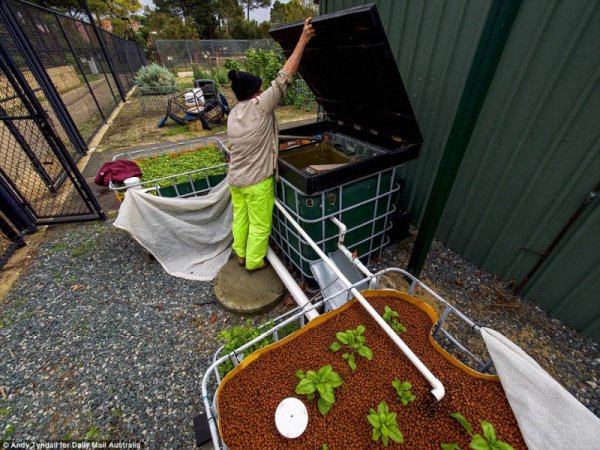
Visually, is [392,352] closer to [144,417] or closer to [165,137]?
[144,417]

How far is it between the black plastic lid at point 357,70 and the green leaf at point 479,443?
88.9 inches

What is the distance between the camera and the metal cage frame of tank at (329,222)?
2.51 meters

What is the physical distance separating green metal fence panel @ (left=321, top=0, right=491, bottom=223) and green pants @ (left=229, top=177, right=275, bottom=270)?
214 centimetres

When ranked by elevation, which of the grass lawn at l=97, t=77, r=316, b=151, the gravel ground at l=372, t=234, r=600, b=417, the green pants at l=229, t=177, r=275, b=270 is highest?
the green pants at l=229, t=177, r=275, b=270

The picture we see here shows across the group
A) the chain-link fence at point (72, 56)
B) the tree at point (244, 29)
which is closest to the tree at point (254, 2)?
the tree at point (244, 29)

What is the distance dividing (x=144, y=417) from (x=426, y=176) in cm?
401

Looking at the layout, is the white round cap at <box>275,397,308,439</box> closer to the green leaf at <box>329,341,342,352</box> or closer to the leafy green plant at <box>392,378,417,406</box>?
the green leaf at <box>329,341,342,352</box>

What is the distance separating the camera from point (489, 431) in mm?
1063

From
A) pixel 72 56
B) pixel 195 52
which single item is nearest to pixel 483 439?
pixel 72 56

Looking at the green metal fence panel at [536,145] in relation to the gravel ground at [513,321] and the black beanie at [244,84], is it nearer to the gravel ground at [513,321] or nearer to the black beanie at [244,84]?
the gravel ground at [513,321]

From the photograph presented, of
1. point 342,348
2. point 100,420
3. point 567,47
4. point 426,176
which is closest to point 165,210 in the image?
point 100,420

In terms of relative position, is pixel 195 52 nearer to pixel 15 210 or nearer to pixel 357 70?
pixel 15 210

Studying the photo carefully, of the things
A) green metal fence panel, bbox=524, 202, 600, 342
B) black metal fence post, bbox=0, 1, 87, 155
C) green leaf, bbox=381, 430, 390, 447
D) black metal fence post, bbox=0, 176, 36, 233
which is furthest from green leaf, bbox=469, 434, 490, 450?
black metal fence post, bbox=0, 1, 87, 155

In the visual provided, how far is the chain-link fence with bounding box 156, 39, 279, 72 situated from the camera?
2058 cm
